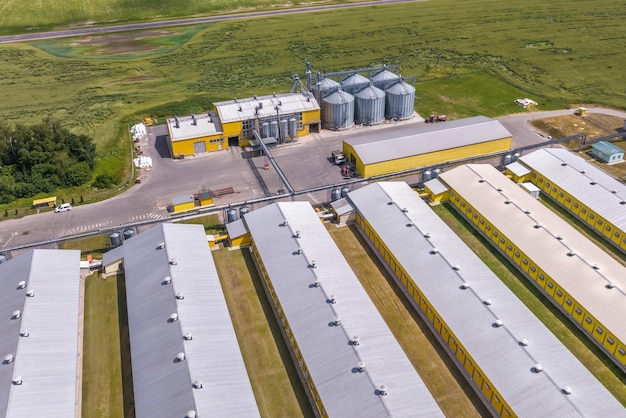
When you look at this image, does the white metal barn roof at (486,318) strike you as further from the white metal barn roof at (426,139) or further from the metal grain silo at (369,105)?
the metal grain silo at (369,105)

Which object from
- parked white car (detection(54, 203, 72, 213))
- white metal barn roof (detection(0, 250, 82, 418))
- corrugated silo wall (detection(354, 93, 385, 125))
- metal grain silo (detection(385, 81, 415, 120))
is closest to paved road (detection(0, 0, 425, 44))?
metal grain silo (detection(385, 81, 415, 120))

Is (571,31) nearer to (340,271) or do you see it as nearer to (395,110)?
(395,110)

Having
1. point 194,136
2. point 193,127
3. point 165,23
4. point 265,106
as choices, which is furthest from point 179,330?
point 165,23

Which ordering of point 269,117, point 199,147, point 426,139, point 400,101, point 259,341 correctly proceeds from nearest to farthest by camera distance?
point 259,341
point 426,139
point 199,147
point 269,117
point 400,101

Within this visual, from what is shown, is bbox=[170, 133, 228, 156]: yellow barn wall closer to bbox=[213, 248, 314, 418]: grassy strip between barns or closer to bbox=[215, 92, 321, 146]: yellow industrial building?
bbox=[215, 92, 321, 146]: yellow industrial building

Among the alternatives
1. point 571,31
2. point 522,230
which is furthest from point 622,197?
point 571,31

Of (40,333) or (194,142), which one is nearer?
(40,333)

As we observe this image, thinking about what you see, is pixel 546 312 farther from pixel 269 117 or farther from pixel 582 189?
pixel 269 117
